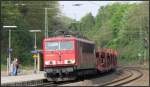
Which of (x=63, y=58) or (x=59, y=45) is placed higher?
(x=59, y=45)

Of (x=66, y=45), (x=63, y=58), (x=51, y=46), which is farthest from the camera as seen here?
(x=51, y=46)

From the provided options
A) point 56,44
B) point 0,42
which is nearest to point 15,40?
point 0,42

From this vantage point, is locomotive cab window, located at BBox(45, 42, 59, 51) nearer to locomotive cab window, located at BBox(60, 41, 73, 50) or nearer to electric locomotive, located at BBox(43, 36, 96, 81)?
electric locomotive, located at BBox(43, 36, 96, 81)

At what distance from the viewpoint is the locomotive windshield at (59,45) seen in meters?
34.2

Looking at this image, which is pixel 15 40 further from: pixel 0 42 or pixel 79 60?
pixel 79 60

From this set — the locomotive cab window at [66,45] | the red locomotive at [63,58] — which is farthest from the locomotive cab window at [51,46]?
the locomotive cab window at [66,45]

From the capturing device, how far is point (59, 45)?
34438 millimetres

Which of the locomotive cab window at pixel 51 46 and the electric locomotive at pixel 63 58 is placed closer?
the electric locomotive at pixel 63 58

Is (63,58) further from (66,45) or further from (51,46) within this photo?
(51,46)

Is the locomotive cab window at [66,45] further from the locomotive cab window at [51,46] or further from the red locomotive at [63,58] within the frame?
the locomotive cab window at [51,46]

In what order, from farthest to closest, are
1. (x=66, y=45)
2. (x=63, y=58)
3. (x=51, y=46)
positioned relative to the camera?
1. (x=51, y=46)
2. (x=66, y=45)
3. (x=63, y=58)

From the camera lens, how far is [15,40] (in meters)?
72.4

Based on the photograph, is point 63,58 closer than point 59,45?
Yes

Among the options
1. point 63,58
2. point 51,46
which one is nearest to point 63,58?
point 63,58
